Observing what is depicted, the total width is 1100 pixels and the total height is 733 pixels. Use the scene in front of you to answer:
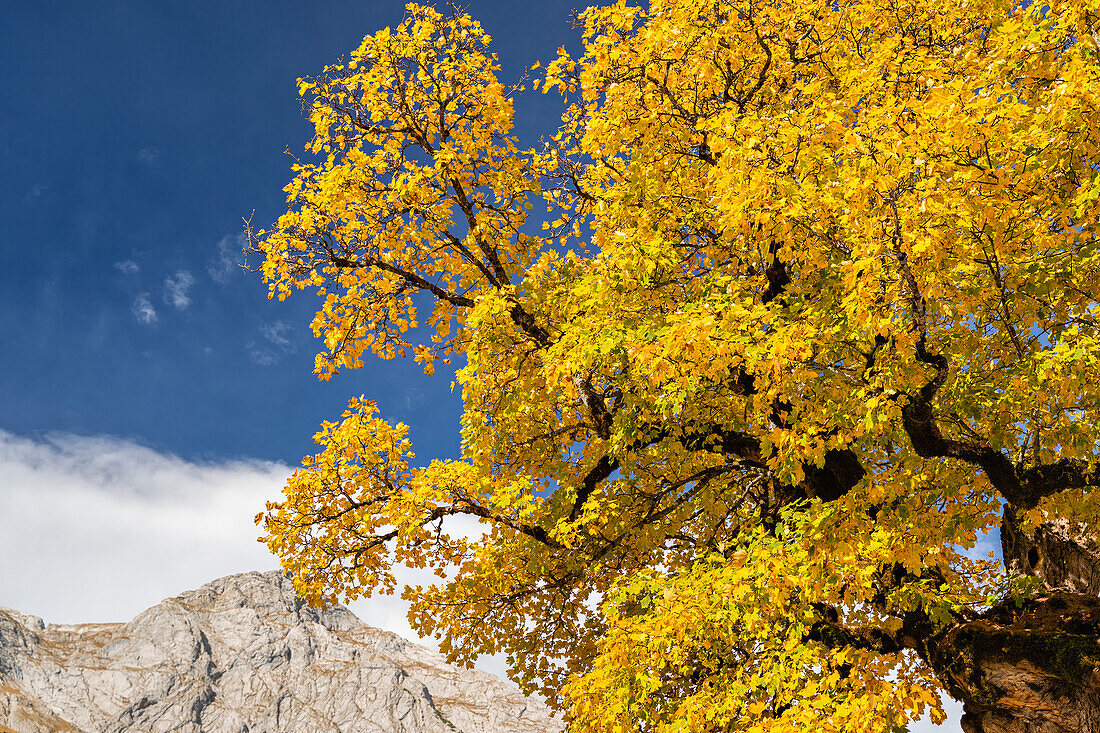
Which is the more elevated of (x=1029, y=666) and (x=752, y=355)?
(x=752, y=355)

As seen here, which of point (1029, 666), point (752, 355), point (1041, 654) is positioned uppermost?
point (752, 355)

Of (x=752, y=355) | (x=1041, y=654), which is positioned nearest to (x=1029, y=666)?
(x=1041, y=654)

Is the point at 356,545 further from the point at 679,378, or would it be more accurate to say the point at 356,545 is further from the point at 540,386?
the point at 679,378

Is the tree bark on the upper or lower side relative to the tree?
lower

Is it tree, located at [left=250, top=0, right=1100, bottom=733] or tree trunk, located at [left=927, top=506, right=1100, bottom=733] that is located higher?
tree, located at [left=250, top=0, right=1100, bottom=733]

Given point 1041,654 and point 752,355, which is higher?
point 752,355

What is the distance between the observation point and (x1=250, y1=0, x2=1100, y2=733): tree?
27.9ft

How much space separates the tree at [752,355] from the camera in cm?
851

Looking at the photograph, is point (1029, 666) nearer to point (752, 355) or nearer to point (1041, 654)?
point (1041, 654)

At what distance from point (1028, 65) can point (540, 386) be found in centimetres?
900

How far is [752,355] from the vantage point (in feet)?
27.6

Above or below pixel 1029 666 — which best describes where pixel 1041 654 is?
above

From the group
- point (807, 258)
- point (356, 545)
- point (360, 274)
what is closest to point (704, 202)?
point (807, 258)

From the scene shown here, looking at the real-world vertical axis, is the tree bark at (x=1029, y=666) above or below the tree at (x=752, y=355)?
below
